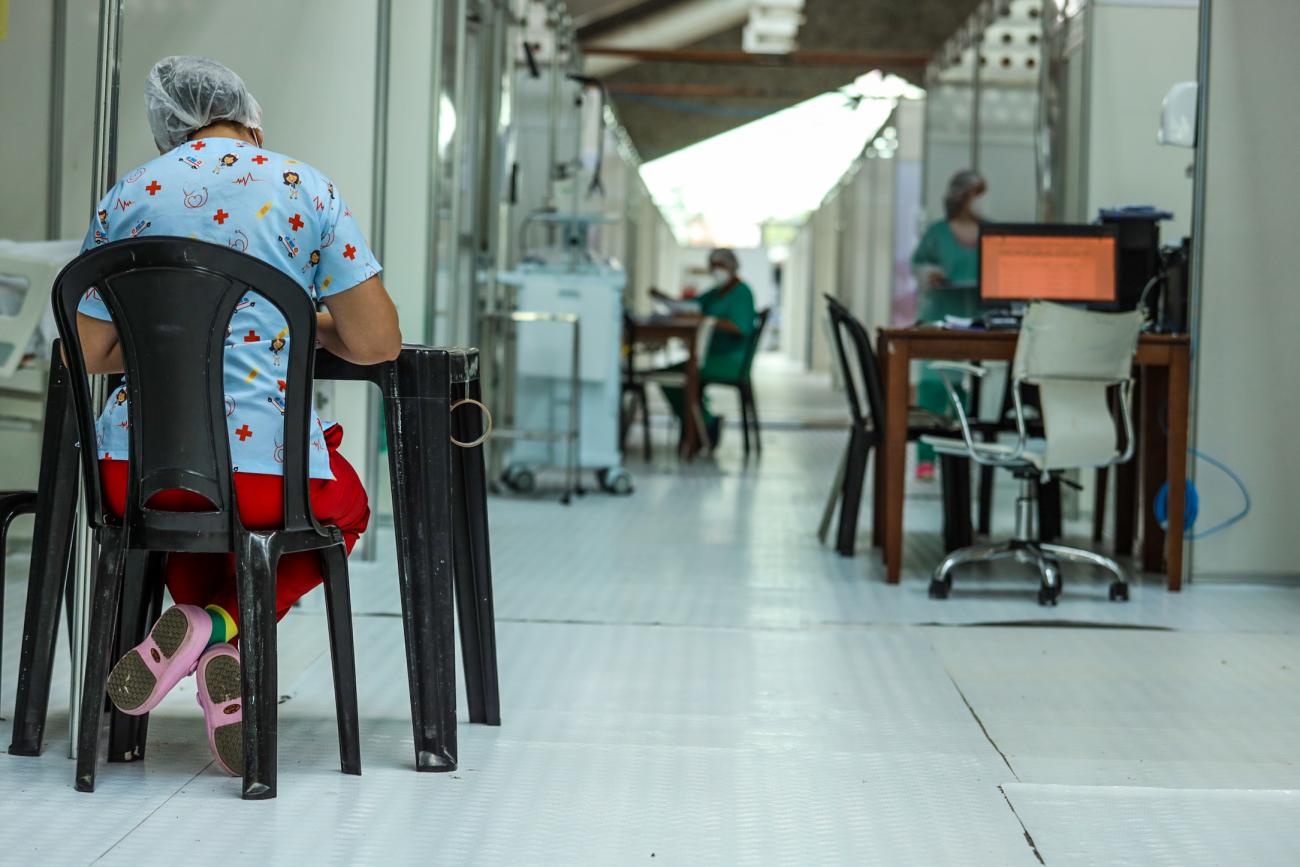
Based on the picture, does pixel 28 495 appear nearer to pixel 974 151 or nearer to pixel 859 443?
pixel 859 443

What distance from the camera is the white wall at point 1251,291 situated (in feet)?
15.7

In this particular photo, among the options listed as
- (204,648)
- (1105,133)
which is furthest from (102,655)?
(1105,133)

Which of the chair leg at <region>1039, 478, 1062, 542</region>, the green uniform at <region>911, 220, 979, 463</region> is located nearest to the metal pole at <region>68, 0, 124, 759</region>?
the chair leg at <region>1039, 478, 1062, 542</region>

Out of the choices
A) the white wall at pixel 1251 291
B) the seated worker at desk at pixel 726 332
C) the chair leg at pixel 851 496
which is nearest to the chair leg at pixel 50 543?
the chair leg at pixel 851 496

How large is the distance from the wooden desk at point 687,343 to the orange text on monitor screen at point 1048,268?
12.8 feet

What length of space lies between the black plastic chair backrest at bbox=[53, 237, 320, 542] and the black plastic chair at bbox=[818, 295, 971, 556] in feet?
9.79

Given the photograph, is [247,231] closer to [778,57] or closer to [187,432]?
[187,432]

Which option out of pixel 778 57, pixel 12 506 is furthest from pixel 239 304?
pixel 778 57

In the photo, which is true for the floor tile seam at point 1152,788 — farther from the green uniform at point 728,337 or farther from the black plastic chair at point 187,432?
the green uniform at point 728,337

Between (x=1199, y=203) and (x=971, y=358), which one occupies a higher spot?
(x=1199, y=203)

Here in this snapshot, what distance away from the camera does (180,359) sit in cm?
232

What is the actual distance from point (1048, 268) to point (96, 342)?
3.53 meters

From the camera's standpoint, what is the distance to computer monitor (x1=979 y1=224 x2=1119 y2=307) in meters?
5.12

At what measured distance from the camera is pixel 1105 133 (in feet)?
20.4
